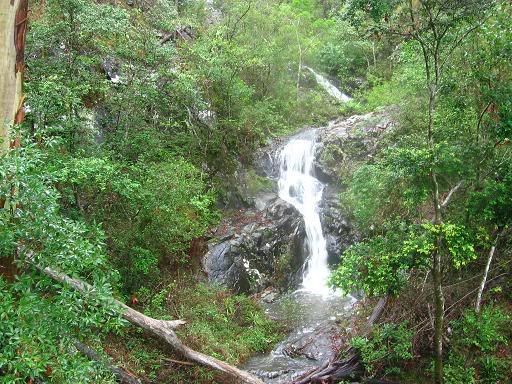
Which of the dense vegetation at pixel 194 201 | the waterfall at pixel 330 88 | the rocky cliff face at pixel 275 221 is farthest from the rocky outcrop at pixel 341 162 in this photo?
the waterfall at pixel 330 88

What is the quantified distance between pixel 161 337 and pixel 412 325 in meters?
5.09

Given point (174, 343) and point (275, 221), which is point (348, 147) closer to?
point (275, 221)

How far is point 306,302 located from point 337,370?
4617mm

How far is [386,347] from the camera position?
8680 millimetres

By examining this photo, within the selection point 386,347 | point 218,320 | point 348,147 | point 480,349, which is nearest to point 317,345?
point 386,347

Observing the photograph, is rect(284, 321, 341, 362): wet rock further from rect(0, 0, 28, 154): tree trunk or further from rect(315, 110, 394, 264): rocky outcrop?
rect(0, 0, 28, 154): tree trunk

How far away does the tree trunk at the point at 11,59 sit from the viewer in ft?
17.6

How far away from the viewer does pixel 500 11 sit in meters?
7.01

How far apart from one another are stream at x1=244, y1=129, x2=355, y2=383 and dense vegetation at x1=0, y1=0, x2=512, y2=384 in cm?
77

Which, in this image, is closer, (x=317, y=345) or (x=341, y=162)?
(x=317, y=345)

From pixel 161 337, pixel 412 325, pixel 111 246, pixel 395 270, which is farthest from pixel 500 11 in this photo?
pixel 111 246

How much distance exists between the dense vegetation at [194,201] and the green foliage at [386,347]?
0.12 feet

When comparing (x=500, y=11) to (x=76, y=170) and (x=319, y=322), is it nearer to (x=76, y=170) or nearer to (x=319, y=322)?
(x=76, y=170)

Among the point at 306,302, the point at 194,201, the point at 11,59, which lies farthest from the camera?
the point at 306,302
